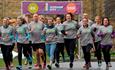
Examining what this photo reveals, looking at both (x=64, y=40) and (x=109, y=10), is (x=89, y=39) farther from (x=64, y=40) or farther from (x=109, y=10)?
(x=109, y=10)

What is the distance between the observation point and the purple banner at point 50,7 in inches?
1036

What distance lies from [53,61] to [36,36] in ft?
6.02

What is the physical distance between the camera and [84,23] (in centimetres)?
1986

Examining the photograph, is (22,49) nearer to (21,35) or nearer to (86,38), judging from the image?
(21,35)

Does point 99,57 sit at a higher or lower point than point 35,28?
lower

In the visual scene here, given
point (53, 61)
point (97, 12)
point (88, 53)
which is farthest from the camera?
point (97, 12)

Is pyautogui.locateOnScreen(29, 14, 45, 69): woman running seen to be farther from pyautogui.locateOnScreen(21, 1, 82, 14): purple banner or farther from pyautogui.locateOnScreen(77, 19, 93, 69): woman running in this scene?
pyautogui.locateOnScreen(21, 1, 82, 14): purple banner

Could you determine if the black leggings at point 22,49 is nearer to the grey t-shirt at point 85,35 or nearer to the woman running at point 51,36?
the woman running at point 51,36

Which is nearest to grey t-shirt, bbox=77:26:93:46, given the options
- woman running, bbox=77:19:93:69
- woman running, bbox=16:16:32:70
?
woman running, bbox=77:19:93:69

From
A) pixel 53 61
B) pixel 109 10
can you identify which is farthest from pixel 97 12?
pixel 53 61

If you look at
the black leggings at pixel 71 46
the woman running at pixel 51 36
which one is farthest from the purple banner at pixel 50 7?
the black leggings at pixel 71 46

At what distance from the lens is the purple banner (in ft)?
86.3

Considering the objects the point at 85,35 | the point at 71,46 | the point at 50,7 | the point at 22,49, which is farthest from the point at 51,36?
the point at 50,7

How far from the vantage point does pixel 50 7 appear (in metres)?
26.7
